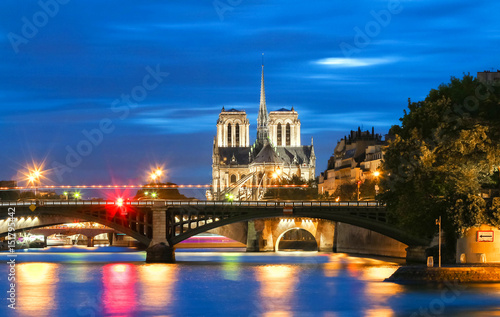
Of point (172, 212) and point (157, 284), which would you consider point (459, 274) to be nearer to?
point (157, 284)

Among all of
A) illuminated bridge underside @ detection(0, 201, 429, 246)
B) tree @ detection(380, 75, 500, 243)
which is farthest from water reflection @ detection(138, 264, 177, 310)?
tree @ detection(380, 75, 500, 243)

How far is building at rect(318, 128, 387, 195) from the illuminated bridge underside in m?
50.3

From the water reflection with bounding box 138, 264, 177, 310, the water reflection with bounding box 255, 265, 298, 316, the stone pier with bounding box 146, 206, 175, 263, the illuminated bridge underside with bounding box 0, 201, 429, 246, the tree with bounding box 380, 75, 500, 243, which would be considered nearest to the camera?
the water reflection with bounding box 255, 265, 298, 316

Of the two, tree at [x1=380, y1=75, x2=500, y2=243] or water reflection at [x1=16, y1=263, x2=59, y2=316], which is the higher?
tree at [x1=380, y1=75, x2=500, y2=243]

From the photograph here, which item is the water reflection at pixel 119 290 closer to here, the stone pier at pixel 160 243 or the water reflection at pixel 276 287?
the water reflection at pixel 276 287

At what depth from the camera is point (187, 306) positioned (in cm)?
6372

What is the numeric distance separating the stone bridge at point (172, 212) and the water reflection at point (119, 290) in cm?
1023

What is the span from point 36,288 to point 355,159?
107122mm

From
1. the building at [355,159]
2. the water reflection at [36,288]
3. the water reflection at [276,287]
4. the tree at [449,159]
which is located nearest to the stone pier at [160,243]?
the water reflection at [36,288]

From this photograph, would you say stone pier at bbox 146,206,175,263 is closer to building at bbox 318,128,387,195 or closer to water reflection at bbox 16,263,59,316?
water reflection at bbox 16,263,59,316

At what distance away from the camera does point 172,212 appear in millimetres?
110125

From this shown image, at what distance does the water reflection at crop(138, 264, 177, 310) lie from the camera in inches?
2584

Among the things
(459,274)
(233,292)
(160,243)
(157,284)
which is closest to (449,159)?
(459,274)

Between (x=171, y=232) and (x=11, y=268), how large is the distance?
1909 centimetres
